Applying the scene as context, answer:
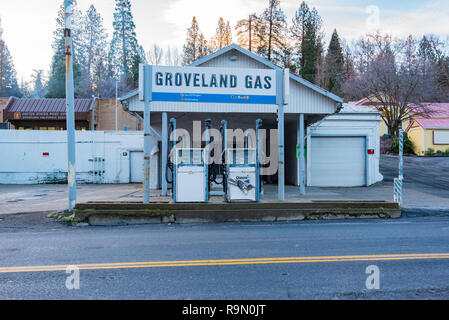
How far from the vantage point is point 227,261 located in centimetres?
541

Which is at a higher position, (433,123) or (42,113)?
(42,113)

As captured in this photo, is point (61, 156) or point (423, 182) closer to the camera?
point (423, 182)

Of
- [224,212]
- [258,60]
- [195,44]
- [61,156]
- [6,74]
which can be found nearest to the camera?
[224,212]

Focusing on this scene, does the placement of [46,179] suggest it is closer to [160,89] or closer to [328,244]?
[160,89]

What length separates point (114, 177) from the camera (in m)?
21.2

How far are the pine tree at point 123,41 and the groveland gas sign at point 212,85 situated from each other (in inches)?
1953

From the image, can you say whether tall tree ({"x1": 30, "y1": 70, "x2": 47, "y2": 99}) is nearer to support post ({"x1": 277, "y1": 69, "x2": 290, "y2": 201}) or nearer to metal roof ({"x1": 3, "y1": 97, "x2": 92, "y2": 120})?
metal roof ({"x1": 3, "y1": 97, "x2": 92, "y2": 120})

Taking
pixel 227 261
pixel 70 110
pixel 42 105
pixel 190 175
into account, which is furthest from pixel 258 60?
pixel 42 105

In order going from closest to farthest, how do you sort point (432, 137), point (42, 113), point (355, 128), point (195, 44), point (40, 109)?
point (355, 128)
point (42, 113)
point (40, 109)
point (432, 137)
point (195, 44)

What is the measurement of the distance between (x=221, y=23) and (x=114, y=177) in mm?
41291

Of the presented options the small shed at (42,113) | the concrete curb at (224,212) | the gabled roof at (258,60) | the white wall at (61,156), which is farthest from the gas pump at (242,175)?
the small shed at (42,113)

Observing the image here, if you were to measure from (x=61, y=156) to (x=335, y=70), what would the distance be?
134 feet

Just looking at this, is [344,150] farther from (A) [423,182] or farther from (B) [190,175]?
(B) [190,175]

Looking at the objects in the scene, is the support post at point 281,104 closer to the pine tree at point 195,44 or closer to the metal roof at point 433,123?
the metal roof at point 433,123
